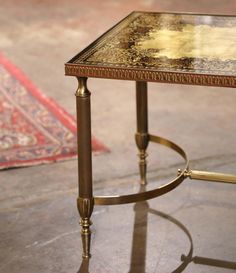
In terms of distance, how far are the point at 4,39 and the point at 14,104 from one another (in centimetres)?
195

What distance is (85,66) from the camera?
10.9 feet

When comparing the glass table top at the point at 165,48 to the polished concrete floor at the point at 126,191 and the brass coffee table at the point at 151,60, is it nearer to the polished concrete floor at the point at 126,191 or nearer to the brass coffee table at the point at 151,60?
the brass coffee table at the point at 151,60

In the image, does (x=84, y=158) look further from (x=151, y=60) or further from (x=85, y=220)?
(x=151, y=60)

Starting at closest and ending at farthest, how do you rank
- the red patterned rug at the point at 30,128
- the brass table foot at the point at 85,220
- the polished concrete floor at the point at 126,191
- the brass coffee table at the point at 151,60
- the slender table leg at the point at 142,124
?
the brass coffee table at the point at 151,60
the brass table foot at the point at 85,220
the polished concrete floor at the point at 126,191
the slender table leg at the point at 142,124
the red patterned rug at the point at 30,128

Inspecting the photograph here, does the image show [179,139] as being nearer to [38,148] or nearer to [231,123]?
[231,123]

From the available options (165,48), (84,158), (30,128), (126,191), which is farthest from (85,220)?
(30,128)

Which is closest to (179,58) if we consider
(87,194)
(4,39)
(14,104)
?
(87,194)

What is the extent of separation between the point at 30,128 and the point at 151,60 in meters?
2.20

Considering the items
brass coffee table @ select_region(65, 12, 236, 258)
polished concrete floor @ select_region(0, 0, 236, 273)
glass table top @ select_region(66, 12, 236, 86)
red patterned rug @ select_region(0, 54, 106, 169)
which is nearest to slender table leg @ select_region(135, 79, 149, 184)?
brass coffee table @ select_region(65, 12, 236, 258)

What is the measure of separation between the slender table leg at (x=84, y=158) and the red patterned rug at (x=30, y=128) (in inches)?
49.6

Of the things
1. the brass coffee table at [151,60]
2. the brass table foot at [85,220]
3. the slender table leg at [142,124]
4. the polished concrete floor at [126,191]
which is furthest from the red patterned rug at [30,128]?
the brass table foot at [85,220]

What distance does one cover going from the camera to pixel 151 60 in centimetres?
340

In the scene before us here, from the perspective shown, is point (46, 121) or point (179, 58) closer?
point (179, 58)

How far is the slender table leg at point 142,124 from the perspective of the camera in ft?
13.7
